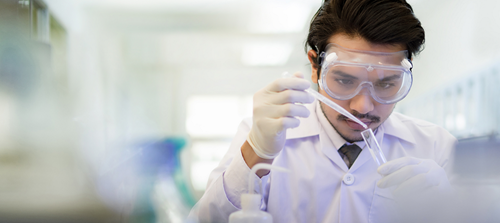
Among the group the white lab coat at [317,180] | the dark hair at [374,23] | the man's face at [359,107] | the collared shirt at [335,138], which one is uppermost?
the dark hair at [374,23]

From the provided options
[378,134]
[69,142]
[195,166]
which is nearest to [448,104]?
[378,134]

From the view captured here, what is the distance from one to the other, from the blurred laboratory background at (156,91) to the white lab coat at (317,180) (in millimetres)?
274

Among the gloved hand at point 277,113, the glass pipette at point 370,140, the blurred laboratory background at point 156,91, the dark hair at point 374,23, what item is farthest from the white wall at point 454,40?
the gloved hand at point 277,113

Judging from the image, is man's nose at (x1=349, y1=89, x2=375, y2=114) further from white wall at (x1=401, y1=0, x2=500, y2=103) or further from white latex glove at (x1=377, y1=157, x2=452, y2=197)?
white wall at (x1=401, y1=0, x2=500, y2=103)

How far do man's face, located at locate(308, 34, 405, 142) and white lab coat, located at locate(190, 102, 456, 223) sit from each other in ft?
0.34

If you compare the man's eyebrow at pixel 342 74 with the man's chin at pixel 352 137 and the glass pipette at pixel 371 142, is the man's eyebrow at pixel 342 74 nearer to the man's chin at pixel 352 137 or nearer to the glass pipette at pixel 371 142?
the glass pipette at pixel 371 142

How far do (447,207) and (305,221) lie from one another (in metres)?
0.77

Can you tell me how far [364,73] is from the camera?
4.07ft

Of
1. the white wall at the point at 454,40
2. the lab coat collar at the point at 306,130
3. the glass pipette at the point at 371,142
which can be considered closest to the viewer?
the glass pipette at the point at 371,142

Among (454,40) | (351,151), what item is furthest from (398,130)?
(454,40)

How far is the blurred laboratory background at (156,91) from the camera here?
118 centimetres

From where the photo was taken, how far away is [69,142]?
1.67m

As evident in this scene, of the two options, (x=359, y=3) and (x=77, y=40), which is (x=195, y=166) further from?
(x=359, y=3)

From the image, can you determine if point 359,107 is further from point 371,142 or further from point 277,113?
point 277,113
